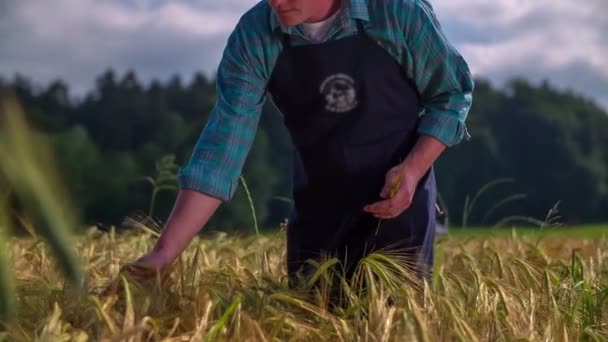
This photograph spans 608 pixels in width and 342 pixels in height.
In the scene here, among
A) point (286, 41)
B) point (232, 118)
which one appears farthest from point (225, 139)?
point (286, 41)

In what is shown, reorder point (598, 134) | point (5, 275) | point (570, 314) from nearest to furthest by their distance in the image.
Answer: point (5, 275)
point (570, 314)
point (598, 134)

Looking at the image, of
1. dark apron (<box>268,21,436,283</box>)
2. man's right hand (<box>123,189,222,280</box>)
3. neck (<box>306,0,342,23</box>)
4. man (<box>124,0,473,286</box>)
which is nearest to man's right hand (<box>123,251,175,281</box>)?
man's right hand (<box>123,189,222,280</box>)

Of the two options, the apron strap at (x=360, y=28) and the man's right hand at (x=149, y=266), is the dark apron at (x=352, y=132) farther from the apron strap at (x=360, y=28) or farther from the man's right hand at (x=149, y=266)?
the man's right hand at (x=149, y=266)

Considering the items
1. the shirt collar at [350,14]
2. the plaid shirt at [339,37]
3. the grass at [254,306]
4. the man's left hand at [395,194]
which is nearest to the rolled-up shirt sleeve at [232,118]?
the plaid shirt at [339,37]

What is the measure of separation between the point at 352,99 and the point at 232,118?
0.29 m

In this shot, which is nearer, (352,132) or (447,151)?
(352,132)

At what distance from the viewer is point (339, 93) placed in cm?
245

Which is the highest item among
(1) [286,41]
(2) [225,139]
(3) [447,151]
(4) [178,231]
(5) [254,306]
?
(1) [286,41]

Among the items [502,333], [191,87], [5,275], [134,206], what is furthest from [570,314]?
[191,87]

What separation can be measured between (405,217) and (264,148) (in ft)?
109

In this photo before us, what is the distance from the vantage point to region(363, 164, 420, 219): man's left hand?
7.51 feet

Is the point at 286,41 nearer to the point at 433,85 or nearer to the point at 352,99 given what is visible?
the point at 352,99

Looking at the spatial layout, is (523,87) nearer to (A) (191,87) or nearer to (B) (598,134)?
(B) (598,134)

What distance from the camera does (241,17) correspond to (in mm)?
2582
